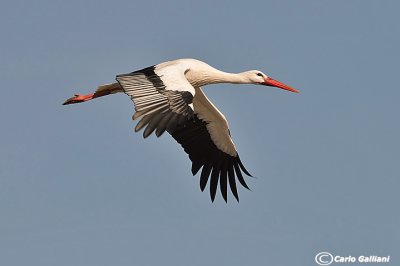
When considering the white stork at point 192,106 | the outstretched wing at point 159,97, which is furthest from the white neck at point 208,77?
the outstretched wing at point 159,97

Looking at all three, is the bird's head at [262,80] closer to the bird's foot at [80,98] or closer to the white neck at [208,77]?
the white neck at [208,77]

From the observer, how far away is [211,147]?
17562 mm

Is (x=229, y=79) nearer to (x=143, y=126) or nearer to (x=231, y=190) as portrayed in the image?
(x=231, y=190)

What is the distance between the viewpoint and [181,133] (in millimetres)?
17469

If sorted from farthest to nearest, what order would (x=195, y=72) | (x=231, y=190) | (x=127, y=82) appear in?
(x=231, y=190)
(x=195, y=72)
(x=127, y=82)

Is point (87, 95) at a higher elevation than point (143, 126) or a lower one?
higher

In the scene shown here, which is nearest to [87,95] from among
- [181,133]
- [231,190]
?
[181,133]

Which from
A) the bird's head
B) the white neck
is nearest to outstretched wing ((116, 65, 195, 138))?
the white neck

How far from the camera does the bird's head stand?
1717 cm

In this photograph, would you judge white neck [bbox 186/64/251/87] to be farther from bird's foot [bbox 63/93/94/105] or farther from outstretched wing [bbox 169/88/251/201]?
bird's foot [bbox 63/93/94/105]

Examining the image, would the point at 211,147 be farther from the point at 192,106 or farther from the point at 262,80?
the point at 192,106

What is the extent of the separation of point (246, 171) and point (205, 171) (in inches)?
26.6

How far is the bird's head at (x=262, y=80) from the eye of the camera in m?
17.2

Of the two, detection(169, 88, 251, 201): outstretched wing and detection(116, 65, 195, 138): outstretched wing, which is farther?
detection(169, 88, 251, 201): outstretched wing
